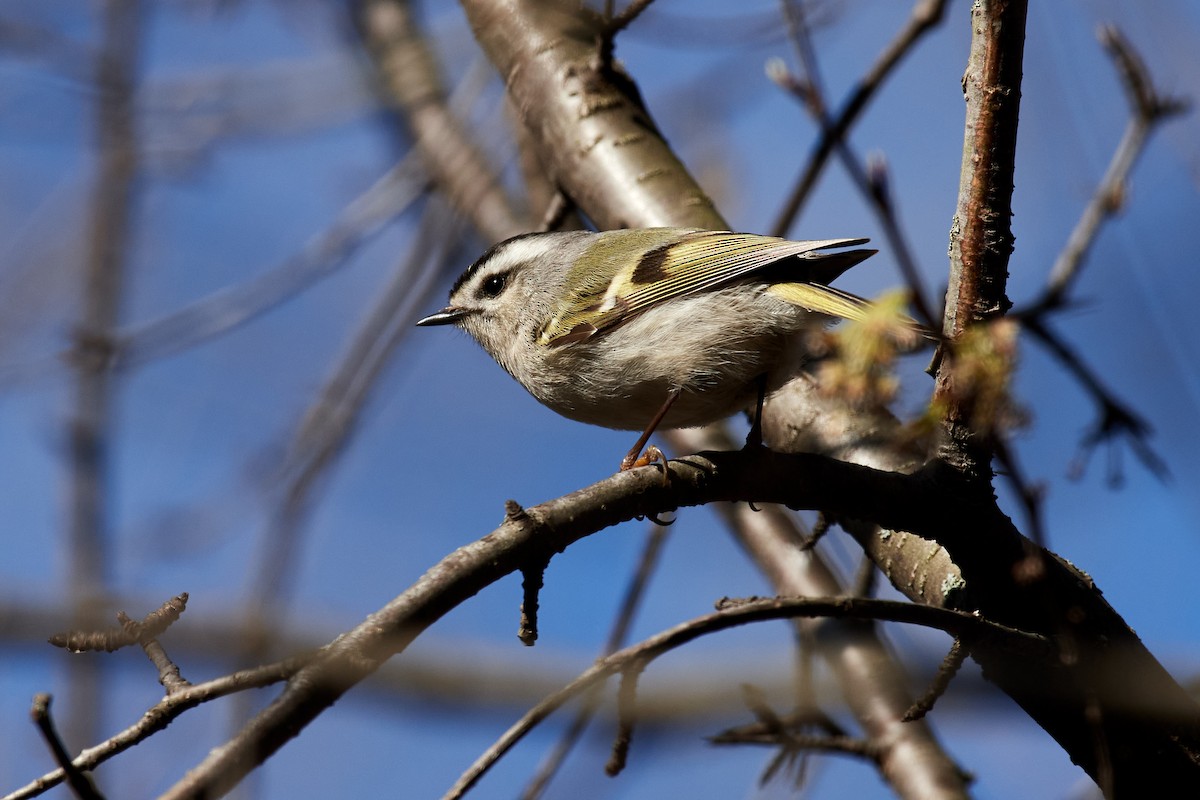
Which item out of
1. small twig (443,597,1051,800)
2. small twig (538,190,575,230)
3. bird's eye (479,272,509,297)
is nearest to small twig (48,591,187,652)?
small twig (443,597,1051,800)

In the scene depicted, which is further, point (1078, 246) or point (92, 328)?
point (92, 328)

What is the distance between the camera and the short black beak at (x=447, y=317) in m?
3.45

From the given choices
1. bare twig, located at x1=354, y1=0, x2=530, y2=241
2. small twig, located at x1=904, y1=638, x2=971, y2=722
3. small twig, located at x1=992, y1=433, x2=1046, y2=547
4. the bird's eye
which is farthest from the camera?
bare twig, located at x1=354, y1=0, x2=530, y2=241

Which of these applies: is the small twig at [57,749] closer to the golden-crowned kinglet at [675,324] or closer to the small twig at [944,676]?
the small twig at [944,676]

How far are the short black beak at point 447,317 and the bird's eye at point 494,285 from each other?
0.08 metres

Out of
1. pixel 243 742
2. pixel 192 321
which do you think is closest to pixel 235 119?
pixel 192 321

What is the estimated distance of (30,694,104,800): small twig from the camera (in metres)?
1.21

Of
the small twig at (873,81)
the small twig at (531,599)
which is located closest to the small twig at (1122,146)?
the small twig at (873,81)

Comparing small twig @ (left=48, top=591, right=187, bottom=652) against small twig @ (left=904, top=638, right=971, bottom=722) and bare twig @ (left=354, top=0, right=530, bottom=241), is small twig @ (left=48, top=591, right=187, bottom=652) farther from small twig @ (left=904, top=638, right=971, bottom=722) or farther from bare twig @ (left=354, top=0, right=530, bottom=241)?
bare twig @ (left=354, top=0, right=530, bottom=241)

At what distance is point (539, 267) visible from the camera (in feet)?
10.8

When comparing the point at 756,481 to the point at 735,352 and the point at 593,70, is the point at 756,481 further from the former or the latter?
the point at 593,70

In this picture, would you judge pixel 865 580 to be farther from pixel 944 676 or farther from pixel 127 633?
pixel 127 633

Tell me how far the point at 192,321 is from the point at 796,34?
263 cm

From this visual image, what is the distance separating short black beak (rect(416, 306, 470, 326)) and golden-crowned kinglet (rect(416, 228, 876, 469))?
1.42 ft
